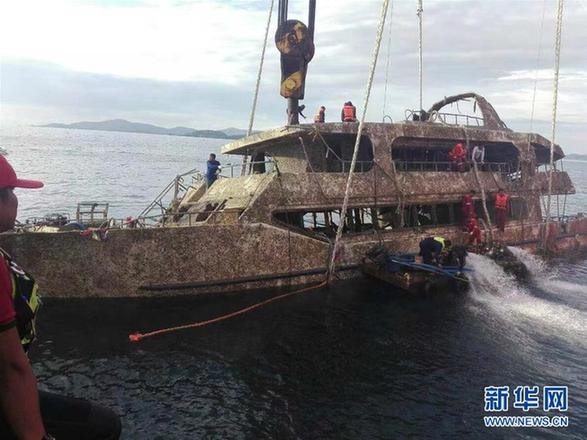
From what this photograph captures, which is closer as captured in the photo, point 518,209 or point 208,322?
point 208,322

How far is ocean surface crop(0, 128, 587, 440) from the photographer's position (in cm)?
786

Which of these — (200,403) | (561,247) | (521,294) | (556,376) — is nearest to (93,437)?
(200,403)

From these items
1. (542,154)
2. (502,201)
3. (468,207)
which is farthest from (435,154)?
(542,154)

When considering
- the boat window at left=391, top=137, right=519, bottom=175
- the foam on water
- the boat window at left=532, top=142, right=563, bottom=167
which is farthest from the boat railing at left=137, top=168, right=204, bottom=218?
the boat window at left=532, top=142, right=563, bottom=167

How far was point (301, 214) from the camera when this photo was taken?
16.4 metres

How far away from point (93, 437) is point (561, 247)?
2466 cm

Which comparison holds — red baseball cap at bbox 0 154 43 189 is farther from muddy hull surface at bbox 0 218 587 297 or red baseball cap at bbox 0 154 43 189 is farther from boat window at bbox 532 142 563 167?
boat window at bbox 532 142 563 167

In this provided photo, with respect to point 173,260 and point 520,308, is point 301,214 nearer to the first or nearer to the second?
point 173,260

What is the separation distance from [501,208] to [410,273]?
23.6 feet

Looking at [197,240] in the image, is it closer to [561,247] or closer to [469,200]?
[469,200]

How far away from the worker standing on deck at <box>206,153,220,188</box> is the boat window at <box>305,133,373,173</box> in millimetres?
→ 4443

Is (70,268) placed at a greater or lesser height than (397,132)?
lesser

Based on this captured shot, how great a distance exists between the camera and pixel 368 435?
750 centimetres

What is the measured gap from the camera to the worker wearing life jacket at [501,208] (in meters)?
19.2
